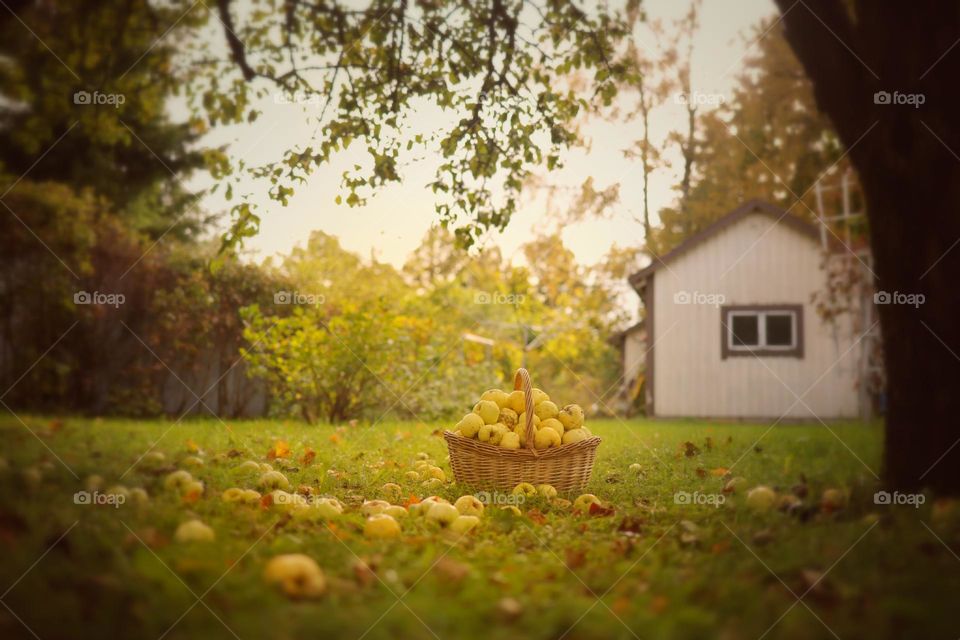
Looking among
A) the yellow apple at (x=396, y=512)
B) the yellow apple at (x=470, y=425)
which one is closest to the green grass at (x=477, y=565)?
the yellow apple at (x=396, y=512)

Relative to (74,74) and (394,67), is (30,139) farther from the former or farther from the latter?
(394,67)

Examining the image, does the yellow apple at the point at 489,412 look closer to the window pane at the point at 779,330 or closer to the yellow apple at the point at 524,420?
the yellow apple at the point at 524,420

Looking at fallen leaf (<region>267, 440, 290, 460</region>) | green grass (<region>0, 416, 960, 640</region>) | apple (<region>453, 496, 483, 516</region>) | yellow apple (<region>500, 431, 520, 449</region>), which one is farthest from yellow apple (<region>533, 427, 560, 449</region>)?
fallen leaf (<region>267, 440, 290, 460</region>)

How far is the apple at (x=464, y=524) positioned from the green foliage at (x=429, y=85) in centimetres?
234

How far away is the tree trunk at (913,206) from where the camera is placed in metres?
3.06

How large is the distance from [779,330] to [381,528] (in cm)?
1072

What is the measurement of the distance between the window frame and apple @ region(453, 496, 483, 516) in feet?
29.3

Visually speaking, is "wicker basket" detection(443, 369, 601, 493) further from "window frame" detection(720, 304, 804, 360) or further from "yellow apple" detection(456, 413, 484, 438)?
"window frame" detection(720, 304, 804, 360)

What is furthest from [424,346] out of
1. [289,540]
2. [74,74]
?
[289,540]

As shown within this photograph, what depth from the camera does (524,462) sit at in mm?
4012

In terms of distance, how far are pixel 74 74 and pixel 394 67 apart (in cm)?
201

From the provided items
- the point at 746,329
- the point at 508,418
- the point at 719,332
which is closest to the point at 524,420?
the point at 508,418

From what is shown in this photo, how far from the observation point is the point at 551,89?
5039 mm

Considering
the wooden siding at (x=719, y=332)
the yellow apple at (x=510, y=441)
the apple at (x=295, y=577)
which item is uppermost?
the wooden siding at (x=719, y=332)
